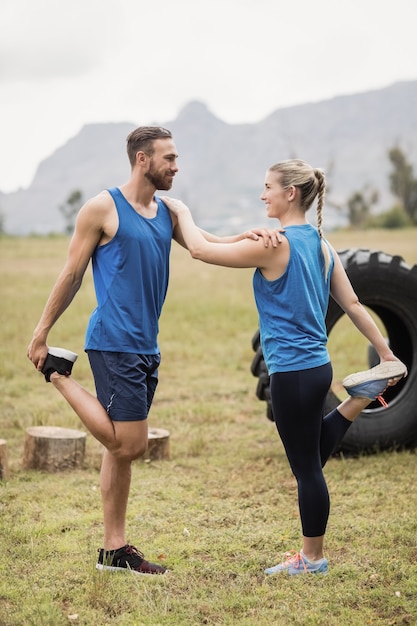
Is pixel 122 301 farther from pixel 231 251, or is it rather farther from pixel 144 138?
pixel 144 138

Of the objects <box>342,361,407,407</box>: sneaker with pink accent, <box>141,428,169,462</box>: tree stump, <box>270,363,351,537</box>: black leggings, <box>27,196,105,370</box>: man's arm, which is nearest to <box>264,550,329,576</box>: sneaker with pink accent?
<box>270,363,351,537</box>: black leggings

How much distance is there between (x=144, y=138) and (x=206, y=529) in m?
2.38

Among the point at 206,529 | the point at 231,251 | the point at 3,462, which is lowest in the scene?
the point at 206,529

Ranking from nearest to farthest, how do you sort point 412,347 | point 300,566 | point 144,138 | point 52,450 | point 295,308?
point 295,308, point 144,138, point 300,566, point 52,450, point 412,347

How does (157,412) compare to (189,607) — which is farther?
(157,412)

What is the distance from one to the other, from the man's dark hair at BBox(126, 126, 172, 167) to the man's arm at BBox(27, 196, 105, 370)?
0.31m

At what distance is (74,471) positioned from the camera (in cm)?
630

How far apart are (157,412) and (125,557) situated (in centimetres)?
410

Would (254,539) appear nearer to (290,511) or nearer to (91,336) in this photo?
(290,511)

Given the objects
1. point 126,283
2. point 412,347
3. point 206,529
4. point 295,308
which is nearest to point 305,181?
point 295,308

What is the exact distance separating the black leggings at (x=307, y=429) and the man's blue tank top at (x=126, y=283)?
708 millimetres

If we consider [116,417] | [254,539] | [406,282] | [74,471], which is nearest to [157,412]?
[74,471]

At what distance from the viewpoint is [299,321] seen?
3.89m

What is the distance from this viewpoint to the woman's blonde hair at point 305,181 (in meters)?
3.91
